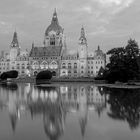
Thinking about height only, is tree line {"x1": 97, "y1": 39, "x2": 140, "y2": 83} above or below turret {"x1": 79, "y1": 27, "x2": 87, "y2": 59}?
below

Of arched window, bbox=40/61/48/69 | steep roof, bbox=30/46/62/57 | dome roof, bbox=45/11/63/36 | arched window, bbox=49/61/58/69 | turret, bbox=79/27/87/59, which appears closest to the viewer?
arched window, bbox=49/61/58/69

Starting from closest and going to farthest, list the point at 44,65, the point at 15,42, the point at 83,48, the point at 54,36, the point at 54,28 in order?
the point at 44,65
the point at 83,48
the point at 54,36
the point at 15,42
the point at 54,28

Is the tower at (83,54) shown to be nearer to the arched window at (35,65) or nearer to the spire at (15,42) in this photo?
the arched window at (35,65)

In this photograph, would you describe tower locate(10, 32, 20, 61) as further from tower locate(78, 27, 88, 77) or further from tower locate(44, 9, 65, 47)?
tower locate(78, 27, 88, 77)

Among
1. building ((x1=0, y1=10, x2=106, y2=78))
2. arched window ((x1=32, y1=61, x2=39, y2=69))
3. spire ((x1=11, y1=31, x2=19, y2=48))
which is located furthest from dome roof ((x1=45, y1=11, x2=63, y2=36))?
arched window ((x1=32, y1=61, x2=39, y2=69))

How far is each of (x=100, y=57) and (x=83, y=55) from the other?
1065cm

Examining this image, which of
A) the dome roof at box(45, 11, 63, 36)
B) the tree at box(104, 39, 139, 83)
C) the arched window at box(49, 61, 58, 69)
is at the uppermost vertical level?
the dome roof at box(45, 11, 63, 36)

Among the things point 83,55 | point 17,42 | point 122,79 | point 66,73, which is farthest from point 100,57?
point 122,79

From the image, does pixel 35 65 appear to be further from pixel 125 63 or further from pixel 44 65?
pixel 125 63

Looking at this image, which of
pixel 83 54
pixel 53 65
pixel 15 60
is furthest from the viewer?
pixel 15 60

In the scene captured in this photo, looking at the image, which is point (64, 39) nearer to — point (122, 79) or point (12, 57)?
point (12, 57)

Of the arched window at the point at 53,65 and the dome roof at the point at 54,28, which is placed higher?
the dome roof at the point at 54,28

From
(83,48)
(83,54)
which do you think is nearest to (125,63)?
(83,54)

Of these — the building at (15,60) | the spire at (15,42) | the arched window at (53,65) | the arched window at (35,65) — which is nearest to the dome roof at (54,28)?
the spire at (15,42)
